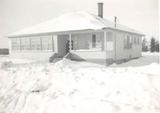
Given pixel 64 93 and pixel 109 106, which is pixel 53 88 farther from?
pixel 109 106

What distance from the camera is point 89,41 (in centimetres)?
1567

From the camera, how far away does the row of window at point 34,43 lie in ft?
55.4

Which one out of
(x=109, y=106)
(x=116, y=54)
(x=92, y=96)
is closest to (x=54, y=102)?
(x=92, y=96)

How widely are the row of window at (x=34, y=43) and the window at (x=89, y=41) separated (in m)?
Result: 2.26

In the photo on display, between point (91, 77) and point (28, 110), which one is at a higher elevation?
point (91, 77)

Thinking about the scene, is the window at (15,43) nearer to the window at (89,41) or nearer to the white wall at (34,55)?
the white wall at (34,55)

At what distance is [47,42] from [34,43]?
68.9 inches

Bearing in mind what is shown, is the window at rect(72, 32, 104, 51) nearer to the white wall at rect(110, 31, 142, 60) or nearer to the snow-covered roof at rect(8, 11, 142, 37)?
the snow-covered roof at rect(8, 11, 142, 37)

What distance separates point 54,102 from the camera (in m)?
5.93

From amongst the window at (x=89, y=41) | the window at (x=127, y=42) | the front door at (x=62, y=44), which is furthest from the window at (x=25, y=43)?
the window at (x=127, y=42)

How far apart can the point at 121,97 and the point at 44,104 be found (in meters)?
2.46

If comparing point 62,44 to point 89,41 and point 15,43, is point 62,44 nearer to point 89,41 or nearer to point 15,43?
point 89,41

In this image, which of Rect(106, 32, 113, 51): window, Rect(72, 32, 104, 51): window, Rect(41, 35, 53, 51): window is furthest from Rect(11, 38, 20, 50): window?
Rect(106, 32, 113, 51): window

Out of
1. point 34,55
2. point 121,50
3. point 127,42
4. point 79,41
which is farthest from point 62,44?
point 127,42
